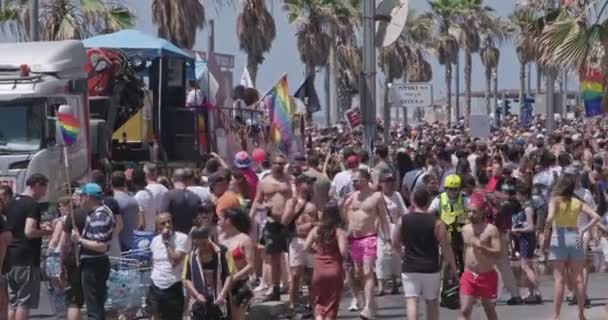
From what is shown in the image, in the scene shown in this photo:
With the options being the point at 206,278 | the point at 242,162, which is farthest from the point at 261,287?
the point at 206,278

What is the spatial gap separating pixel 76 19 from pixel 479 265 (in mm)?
19236

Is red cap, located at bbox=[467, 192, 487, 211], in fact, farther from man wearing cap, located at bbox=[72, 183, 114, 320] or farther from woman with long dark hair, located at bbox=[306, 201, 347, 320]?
man wearing cap, located at bbox=[72, 183, 114, 320]

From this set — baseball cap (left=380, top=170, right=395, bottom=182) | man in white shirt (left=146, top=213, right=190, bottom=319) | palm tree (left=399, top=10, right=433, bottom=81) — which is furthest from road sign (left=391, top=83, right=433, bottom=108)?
palm tree (left=399, top=10, right=433, bottom=81)

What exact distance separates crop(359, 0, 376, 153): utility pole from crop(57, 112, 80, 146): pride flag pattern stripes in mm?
4706

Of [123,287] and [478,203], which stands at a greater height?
[478,203]

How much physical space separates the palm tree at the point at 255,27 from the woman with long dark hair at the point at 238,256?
34818mm

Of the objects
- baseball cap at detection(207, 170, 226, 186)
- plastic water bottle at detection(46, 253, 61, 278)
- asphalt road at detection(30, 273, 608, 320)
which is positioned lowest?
asphalt road at detection(30, 273, 608, 320)

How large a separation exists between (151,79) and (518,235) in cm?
845

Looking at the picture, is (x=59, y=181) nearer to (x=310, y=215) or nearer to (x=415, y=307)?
(x=310, y=215)

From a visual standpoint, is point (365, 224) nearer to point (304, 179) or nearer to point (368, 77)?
point (304, 179)

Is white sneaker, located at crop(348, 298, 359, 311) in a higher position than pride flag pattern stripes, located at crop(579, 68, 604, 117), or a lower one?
lower

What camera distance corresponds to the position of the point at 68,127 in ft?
62.7

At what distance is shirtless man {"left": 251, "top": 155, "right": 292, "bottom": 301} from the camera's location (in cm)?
1666

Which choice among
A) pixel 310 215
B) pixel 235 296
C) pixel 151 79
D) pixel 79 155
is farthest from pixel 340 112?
pixel 235 296
